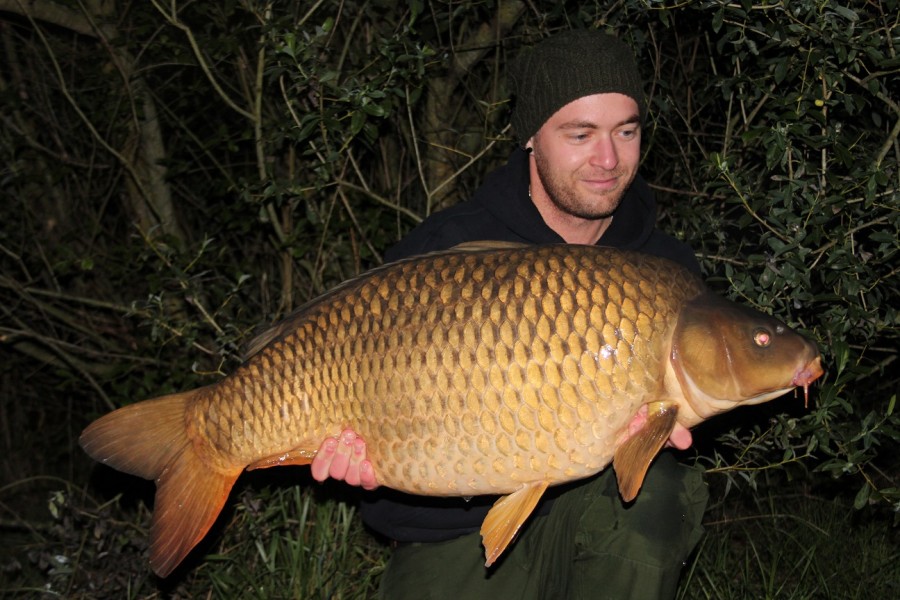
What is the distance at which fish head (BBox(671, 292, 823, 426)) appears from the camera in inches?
68.1

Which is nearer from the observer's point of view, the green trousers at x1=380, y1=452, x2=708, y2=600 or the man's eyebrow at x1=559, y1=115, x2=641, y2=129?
the green trousers at x1=380, y1=452, x2=708, y2=600

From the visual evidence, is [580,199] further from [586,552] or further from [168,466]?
[168,466]

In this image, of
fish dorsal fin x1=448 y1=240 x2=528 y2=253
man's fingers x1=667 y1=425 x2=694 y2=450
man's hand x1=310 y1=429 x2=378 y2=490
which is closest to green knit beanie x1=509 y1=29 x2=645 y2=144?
fish dorsal fin x1=448 y1=240 x2=528 y2=253

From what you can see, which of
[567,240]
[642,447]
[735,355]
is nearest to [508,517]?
[642,447]

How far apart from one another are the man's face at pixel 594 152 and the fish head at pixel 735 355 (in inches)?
22.6

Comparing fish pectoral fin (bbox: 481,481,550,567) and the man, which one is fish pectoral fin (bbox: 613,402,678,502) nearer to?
fish pectoral fin (bbox: 481,481,550,567)

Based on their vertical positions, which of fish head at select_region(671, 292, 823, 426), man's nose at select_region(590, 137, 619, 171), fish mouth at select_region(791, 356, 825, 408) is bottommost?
fish mouth at select_region(791, 356, 825, 408)

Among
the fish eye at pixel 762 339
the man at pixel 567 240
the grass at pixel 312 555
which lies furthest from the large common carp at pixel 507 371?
the grass at pixel 312 555

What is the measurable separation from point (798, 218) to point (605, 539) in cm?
85

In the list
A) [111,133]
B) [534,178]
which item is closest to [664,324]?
[534,178]

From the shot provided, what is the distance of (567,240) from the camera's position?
238 cm

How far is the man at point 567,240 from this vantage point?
2.04m

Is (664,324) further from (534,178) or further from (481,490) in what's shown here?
(534,178)

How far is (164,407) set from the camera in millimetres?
1969
